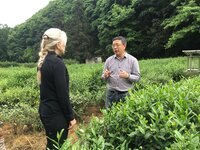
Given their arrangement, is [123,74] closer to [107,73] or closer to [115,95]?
[107,73]

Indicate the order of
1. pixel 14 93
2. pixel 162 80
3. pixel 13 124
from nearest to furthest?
pixel 13 124 → pixel 14 93 → pixel 162 80

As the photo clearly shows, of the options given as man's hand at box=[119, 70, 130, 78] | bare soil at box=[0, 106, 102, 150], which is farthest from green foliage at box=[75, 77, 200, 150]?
bare soil at box=[0, 106, 102, 150]

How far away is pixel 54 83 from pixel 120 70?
6.91 feet

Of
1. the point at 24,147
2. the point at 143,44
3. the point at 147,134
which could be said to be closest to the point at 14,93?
the point at 24,147

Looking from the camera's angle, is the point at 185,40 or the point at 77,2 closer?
the point at 185,40

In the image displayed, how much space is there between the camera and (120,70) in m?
5.96

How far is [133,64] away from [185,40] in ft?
84.1

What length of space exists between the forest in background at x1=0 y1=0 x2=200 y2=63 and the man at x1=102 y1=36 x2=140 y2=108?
2068 cm

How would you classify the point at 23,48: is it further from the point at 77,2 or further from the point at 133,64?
the point at 133,64

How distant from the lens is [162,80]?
36.6 ft

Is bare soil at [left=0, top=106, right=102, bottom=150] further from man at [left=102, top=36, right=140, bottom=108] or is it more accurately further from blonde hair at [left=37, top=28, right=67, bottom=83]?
blonde hair at [left=37, top=28, right=67, bottom=83]

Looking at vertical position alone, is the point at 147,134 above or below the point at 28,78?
above

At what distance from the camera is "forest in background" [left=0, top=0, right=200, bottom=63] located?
95.5 ft

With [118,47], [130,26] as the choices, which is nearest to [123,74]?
[118,47]
